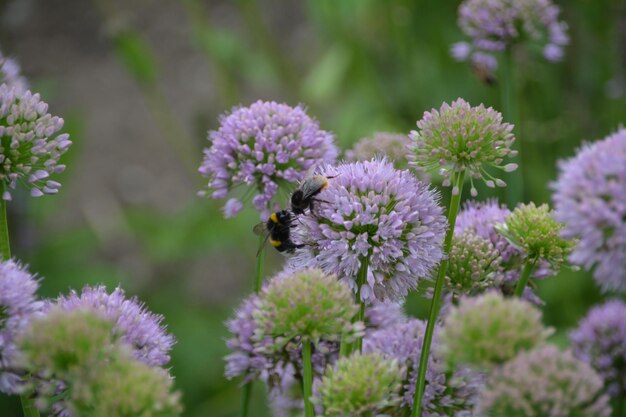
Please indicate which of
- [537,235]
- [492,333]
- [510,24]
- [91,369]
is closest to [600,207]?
[492,333]

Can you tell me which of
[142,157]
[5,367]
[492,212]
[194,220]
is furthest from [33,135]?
[142,157]

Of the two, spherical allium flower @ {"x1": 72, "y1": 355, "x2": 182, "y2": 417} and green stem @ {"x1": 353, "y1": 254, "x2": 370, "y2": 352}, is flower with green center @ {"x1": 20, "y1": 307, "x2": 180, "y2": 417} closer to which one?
spherical allium flower @ {"x1": 72, "y1": 355, "x2": 182, "y2": 417}

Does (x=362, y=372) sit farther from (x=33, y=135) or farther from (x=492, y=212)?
(x=33, y=135)

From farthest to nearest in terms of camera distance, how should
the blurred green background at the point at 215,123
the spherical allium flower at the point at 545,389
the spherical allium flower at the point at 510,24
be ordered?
the blurred green background at the point at 215,123, the spherical allium flower at the point at 510,24, the spherical allium flower at the point at 545,389

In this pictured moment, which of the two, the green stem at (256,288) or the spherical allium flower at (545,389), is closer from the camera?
the spherical allium flower at (545,389)

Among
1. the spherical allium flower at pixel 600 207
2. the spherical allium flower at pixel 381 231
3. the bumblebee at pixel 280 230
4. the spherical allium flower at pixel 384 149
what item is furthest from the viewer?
the spherical allium flower at pixel 384 149

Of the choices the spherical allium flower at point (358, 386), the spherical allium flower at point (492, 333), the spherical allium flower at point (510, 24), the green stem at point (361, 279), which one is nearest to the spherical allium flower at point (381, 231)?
the green stem at point (361, 279)

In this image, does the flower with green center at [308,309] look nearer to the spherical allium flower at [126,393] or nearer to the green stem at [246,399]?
the spherical allium flower at [126,393]
